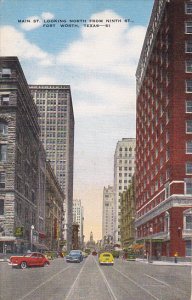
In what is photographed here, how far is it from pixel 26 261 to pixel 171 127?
116ft

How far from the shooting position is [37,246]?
98.8 meters

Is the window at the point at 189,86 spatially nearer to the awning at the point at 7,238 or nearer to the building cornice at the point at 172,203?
the building cornice at the point at 172,203

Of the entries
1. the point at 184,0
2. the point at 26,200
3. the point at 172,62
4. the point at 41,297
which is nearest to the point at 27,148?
the point at 26,200

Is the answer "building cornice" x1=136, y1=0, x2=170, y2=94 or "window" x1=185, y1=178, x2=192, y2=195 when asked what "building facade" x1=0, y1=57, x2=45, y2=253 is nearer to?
"window" x1=185, y1=178, x2=192, y2=195

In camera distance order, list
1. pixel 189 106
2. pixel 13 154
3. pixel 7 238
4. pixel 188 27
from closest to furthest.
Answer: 1. pixel 7 238
2. pixel 189 106
3. pixel 188 27
4. pixel 13 154

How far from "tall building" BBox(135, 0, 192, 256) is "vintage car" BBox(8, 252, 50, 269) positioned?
1059 inches

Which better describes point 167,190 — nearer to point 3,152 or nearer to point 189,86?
point 189,86

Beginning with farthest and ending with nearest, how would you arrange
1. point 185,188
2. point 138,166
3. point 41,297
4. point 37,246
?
point 138,166 → point 37,246 → point 185,188 → point 41,297

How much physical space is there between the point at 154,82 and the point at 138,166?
30628mm

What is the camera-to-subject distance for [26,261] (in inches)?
1809

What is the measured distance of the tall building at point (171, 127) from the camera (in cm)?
7100

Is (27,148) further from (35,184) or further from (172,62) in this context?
(172,62)

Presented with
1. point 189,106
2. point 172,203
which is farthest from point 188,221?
point 189,106

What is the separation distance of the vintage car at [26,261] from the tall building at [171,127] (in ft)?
88.3
